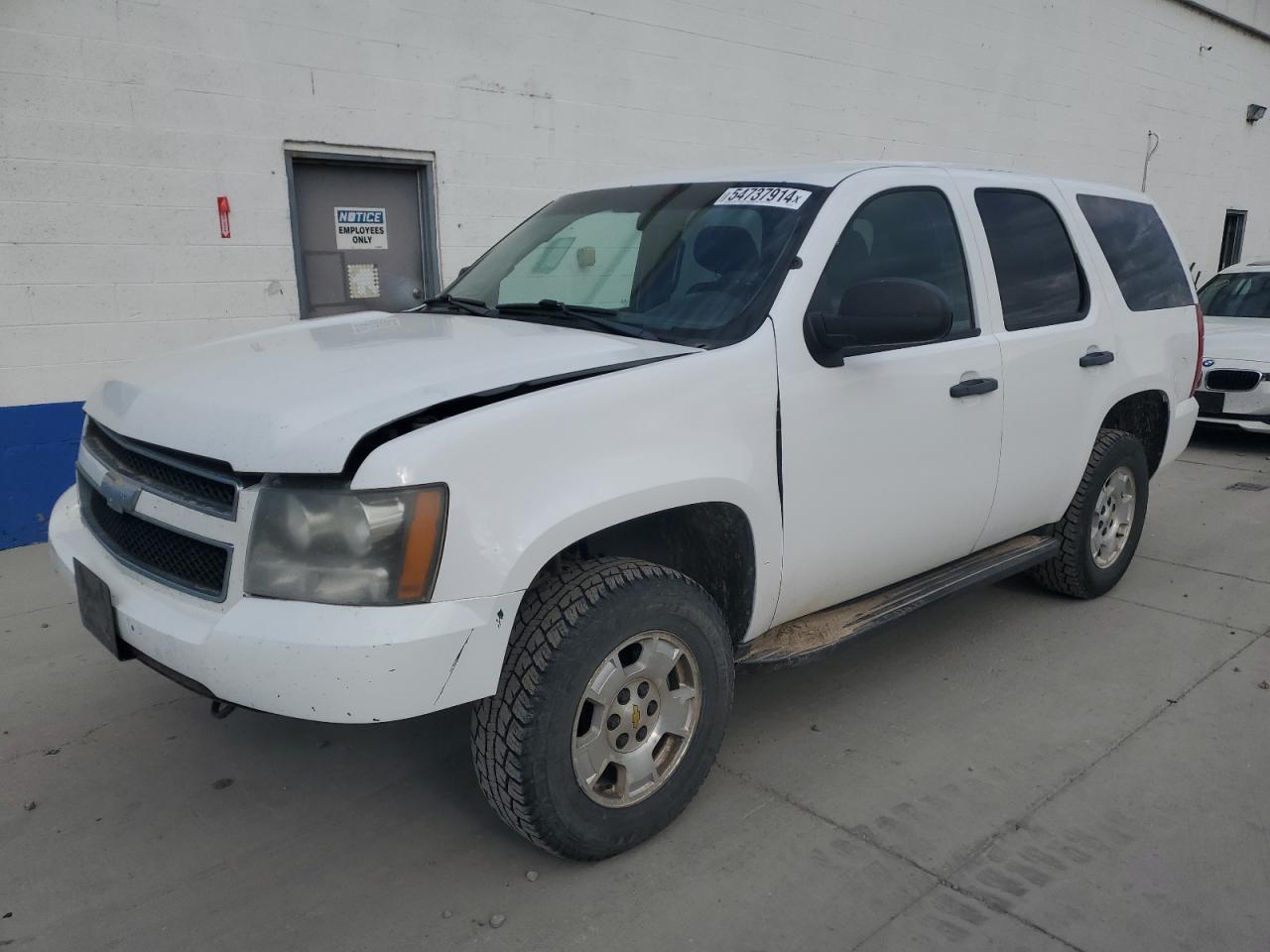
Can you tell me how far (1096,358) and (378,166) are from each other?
497cm

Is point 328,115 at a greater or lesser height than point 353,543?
greater

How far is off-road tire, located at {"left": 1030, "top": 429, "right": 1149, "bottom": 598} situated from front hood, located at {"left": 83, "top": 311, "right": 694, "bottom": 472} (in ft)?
8.09

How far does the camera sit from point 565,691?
2502mm

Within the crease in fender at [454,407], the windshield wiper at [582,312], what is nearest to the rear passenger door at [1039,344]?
the windshield wiper at [582,312]

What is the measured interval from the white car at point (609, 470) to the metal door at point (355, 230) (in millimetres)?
3131

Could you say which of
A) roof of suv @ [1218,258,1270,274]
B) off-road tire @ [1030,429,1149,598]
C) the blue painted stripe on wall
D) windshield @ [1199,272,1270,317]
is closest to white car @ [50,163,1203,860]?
off-road tire @ [1030,429,1149,598]

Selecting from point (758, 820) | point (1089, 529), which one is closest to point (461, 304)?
point (758, 820)

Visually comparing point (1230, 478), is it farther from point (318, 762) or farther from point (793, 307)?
point (318, 762)

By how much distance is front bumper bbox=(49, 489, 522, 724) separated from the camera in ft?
7.22

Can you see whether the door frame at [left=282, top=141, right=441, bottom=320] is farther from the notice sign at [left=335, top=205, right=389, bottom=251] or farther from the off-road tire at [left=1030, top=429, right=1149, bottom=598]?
the off-road tire at [left=1030, top=429, right=1149, bottom=598]

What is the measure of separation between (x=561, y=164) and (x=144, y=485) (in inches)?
226

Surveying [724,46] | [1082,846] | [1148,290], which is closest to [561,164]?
[724,46]

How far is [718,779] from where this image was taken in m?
3.24

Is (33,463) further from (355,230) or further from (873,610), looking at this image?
(873,610)
